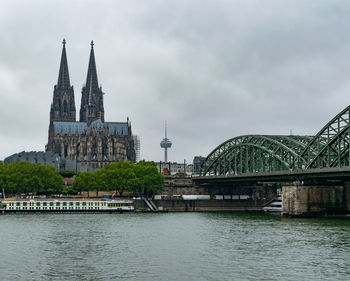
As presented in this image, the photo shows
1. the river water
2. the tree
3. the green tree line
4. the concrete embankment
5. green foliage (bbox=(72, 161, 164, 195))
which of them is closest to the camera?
the river water

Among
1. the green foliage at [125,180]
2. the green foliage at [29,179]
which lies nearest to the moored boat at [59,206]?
the green foliage at [125,180]

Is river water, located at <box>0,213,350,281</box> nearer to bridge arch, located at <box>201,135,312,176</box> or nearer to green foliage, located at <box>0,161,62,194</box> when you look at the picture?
bridge arch, located at <box>201,135,312,176</box>

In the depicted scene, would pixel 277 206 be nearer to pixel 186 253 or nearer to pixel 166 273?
pixel 186 253

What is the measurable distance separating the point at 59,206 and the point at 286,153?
136 feet

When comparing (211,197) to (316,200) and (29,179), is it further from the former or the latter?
(316,200)

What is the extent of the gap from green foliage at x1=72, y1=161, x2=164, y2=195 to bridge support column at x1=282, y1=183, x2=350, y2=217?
42278mm

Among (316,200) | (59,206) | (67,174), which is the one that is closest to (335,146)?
(316,200)

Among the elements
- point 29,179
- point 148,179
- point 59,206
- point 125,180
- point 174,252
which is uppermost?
point 29,179

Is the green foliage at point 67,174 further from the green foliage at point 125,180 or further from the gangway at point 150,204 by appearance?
the gangway at point 150,204

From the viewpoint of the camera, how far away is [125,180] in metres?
141

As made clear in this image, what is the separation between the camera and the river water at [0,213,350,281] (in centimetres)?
4684

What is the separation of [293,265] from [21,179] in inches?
3958

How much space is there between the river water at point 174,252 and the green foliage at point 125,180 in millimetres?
54261

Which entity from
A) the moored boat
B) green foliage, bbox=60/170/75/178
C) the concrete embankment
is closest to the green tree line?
the concrete embankment
